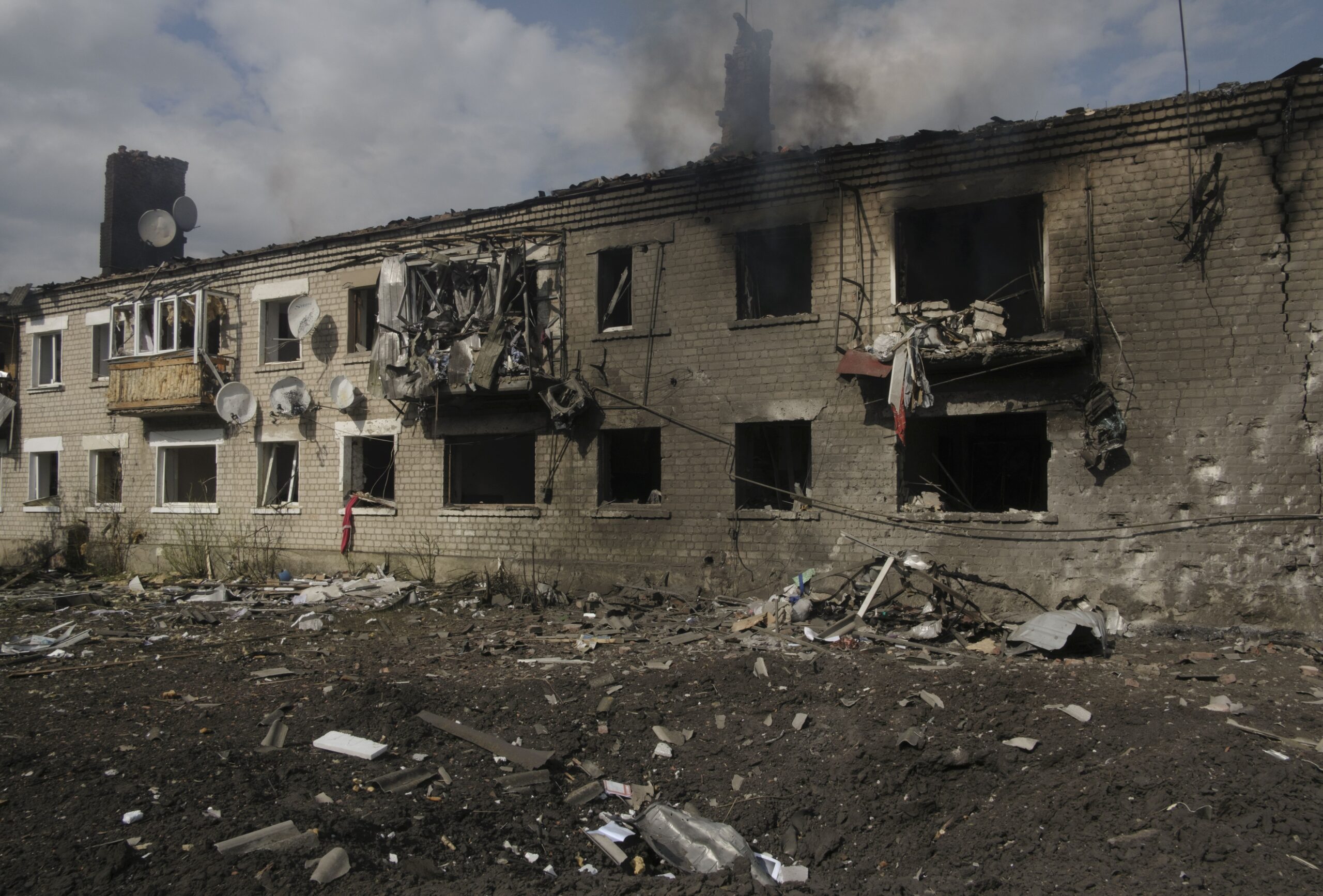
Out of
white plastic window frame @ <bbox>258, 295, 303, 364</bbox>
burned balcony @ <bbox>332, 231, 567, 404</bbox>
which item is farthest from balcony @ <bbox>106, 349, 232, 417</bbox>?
burned balcony @ <bbox>332, 231, 567, 404</bbox>

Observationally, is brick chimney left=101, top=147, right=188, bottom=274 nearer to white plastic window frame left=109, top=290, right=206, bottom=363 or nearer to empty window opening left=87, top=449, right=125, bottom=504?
white plastic window frame left=109, top=290, right=206, bottom=363

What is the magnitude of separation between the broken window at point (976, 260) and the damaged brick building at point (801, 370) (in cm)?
6

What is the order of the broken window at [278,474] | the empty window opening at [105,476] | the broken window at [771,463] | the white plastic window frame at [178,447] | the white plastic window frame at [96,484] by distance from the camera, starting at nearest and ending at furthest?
1. the broken window at [771,463]
2. the broken window at [278,474]
3. the white plastic window frame at [178,447]
4. the white plastic window frame at [96,484]
5. the empty window opening at [105,476]

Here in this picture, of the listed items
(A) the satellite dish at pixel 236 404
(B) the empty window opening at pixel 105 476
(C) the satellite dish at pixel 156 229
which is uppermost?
(C) the satellite dish at pixel 156 229

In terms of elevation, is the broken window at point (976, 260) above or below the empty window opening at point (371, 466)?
above

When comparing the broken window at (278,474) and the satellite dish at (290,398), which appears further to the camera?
the broken window at (278,474)

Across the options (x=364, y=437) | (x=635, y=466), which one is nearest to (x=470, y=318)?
(x=364, y=437)

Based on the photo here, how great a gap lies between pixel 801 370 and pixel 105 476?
16.5 meters

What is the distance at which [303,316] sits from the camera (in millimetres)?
15422

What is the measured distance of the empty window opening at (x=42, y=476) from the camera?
19625 millimetres

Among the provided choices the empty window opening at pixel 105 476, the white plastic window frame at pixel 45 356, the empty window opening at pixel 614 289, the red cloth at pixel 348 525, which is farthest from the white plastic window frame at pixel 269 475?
the white plastic window frame at pixel 45 356

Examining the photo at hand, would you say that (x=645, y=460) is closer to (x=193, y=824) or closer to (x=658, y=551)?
(x=658, y=551)

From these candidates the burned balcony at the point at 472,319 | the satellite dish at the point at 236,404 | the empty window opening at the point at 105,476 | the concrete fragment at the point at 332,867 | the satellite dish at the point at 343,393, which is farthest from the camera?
the empty window opening at the point at 105,476

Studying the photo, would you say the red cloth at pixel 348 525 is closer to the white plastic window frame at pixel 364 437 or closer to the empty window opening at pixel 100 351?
the white plastic window frame at pixel 364 437
